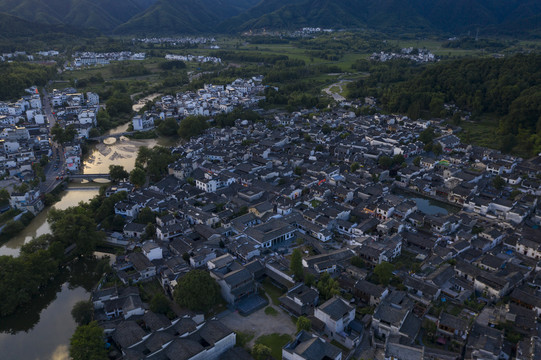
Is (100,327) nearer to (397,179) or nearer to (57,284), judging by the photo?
(57,284)

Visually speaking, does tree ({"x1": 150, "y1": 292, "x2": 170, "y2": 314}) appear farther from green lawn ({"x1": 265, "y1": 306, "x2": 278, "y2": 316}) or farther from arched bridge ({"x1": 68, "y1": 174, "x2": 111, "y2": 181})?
arched bridge ({"x1": 68, "y1": 174, "x2": 111, "y2": 181})

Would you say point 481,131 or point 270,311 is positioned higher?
point 481,131

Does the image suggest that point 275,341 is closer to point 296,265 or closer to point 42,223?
point 296,265

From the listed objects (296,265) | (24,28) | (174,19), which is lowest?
(296,265)

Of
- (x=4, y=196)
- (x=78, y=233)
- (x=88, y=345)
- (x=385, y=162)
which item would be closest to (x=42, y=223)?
(x=4, y=196)

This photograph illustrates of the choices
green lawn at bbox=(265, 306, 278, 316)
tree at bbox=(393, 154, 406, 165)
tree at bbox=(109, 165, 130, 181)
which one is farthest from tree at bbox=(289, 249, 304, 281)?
tree at bbox=(109, 165, 130, 181)
